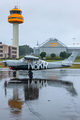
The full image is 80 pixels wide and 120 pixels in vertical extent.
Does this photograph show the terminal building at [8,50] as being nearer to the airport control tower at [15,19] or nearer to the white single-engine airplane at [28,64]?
the airport control tower at [15,19]

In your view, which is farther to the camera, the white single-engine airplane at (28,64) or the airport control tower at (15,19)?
the airport control tower at (15,19)

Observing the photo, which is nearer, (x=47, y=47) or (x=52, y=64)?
(x=52, y=64)

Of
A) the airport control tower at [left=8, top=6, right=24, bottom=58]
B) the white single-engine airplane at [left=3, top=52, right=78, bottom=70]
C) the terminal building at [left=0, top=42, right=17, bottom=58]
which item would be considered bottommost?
the white single-engine airplane at [left=3, top=52, right=78, bottom=70]

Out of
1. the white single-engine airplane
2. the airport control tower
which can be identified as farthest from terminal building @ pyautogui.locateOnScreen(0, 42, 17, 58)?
the white single-engine airplane

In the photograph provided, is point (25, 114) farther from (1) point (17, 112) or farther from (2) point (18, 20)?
(2) point (18, 20)

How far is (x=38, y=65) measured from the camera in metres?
23.2

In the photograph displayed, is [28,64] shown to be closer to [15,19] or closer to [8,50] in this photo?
[8,50]

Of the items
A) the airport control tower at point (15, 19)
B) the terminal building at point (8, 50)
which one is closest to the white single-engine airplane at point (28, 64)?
the terminal building at point (8, 50)

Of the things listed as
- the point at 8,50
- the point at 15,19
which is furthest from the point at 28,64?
the point at 15,19

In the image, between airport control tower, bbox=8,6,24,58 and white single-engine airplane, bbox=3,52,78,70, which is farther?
airport control tower, bbox=8,6,24,58

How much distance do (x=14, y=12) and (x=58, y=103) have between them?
317 ft

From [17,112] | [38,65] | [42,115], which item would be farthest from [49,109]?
[38,65]

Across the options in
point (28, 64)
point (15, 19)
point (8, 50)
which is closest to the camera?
point (28, 64)

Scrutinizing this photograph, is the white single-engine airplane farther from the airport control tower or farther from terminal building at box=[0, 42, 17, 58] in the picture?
the airport control tower
